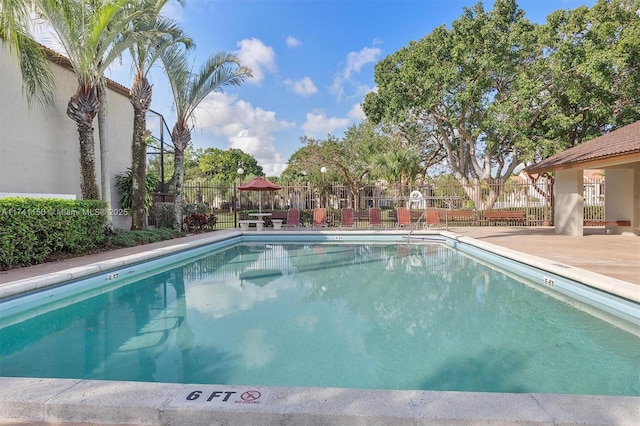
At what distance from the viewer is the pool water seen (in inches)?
129

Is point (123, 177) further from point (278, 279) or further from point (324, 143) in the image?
point (324, 143)

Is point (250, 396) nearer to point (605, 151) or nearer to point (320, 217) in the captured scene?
point (605, 151)

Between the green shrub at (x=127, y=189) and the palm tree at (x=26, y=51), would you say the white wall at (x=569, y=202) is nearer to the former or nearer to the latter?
the green shrub at (x=127, y=189)

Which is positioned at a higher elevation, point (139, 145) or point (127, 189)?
point (139, 145)

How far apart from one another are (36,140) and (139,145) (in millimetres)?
2739

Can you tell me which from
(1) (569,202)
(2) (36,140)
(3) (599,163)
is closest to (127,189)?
(2) (36,140)

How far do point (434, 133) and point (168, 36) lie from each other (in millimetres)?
17826

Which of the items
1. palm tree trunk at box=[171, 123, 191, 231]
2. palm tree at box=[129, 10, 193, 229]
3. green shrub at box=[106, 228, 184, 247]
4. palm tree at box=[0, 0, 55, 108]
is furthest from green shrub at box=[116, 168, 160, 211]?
palm tree at box=[0, 0, 55, 108]

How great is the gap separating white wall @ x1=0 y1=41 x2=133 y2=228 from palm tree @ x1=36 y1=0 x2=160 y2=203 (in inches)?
46.3

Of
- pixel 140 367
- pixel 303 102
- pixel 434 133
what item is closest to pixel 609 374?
pixel 140 367

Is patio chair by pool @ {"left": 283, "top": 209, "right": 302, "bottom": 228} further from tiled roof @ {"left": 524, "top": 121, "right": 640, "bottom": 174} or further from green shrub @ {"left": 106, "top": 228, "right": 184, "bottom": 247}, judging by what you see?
tiled roof @ {"left": 524, "top": 121, "right": 640, "bottom": 174}

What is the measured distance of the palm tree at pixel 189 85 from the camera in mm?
12820

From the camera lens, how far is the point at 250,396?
2.35 metres

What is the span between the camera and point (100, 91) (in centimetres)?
1024
